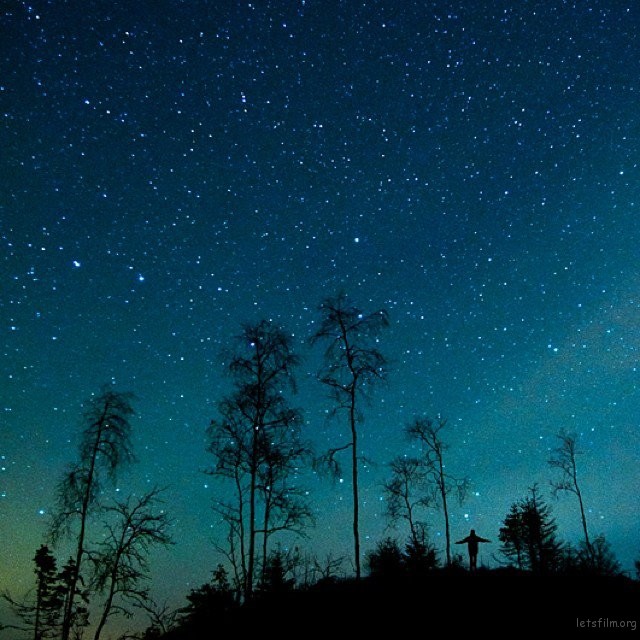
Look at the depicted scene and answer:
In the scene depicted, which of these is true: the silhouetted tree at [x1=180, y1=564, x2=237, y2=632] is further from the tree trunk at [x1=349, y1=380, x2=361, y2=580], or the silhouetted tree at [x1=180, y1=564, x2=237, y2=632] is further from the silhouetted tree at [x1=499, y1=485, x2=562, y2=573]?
the silhouetted tree at [x1=499, y1=485, x2=562, y2=573]

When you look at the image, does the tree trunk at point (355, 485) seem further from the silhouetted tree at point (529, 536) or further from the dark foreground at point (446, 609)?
the silhouetted tree at point (529, 536)

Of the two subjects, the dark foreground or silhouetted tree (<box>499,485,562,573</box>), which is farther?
silhouetted tree (<box>499,485,562,573</box>)

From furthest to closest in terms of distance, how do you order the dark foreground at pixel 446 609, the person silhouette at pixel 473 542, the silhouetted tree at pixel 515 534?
the silhouetted tree at pixel 515 534 < the person silhouette at pixel 473 542 < the dark foreground at pixel 446 609

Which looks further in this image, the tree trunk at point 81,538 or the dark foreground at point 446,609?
the tree trunk at point 81,538

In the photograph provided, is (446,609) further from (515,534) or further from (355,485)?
(515,534)

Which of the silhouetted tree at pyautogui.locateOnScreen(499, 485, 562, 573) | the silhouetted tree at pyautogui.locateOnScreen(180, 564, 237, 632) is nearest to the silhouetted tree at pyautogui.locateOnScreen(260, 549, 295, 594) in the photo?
the silhouetted tree at pyautogui.locateOnScreen(180, 564, 237, 632)

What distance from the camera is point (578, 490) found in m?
34.5

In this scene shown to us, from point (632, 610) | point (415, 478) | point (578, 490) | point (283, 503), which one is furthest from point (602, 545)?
point (632, 610)

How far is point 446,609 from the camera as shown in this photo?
454 inches

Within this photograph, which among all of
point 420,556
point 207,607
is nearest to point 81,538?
point 207,607

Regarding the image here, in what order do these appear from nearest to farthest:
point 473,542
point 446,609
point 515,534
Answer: point 446,609 → point 473,542 → point 515,534

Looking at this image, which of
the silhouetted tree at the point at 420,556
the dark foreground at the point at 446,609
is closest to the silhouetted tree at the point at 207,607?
the dark foreground at the point at 446,609

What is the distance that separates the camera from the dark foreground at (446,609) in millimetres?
10258

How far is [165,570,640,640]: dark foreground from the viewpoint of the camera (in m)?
10.3
